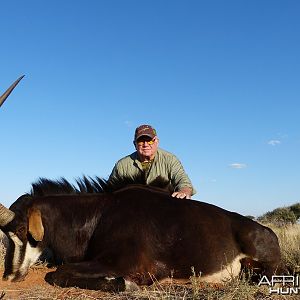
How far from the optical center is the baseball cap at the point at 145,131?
6492 mm

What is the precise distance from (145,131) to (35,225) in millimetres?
2256

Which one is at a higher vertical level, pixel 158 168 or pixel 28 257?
pixel 158 168

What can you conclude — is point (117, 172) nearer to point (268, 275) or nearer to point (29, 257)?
point (29, 257)

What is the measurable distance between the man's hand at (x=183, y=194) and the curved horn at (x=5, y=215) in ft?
5.71

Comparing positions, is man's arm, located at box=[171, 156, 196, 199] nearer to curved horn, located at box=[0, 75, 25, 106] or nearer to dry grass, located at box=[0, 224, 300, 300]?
dry grass, located at box=[0, 224, 300, 300]

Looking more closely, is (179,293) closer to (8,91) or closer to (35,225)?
(35,225)

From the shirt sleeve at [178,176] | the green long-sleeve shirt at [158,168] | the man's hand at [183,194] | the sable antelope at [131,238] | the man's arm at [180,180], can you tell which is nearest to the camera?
the sable antelope at [131,238]

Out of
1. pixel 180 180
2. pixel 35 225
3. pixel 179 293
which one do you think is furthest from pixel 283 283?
pixel 180 180

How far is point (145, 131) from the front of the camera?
21.4ft

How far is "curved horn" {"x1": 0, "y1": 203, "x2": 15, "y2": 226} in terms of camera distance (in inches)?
179

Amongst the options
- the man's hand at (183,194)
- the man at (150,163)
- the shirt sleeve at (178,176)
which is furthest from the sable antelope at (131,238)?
the man at (150,163)

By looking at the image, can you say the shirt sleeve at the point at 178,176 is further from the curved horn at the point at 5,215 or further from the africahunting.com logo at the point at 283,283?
the curved horn at the point at 5,215

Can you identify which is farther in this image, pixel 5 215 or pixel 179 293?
pixel 5 215

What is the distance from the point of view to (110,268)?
4.34 meters
